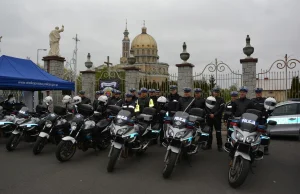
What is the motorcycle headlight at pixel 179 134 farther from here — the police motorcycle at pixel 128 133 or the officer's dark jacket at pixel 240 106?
the officer's dark jacket at pixel 240 106

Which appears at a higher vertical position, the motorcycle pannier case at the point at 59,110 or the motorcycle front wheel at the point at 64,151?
the motorcycle pannier case at the point at 59,110

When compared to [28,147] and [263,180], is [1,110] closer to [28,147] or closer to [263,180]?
[28,147]

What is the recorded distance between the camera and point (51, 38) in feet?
48.2

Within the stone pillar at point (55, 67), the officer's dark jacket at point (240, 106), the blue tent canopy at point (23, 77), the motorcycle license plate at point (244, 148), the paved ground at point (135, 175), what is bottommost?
the paved ground at point (135, 175)

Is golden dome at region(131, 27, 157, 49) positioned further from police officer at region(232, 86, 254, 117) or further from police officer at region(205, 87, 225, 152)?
police officer at region(232, 86, 254, 117)

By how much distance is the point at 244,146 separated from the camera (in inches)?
175

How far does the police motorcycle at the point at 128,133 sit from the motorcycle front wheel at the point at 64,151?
111 centimetres

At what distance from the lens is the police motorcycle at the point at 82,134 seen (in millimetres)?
5925

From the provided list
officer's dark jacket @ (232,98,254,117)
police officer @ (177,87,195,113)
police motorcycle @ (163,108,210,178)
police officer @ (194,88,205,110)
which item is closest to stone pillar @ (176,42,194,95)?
police officer @ (194,88,205,110)

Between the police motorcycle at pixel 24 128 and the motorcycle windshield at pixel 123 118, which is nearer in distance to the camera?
the motorcycle windshield at pixel 123 118

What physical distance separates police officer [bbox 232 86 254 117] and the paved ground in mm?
1167

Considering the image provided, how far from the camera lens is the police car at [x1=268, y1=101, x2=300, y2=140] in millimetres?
8602

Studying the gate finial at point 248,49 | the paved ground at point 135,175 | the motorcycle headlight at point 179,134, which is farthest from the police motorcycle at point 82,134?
the gate finial at point 248,49

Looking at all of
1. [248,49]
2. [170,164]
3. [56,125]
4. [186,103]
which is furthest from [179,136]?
[248,49]
